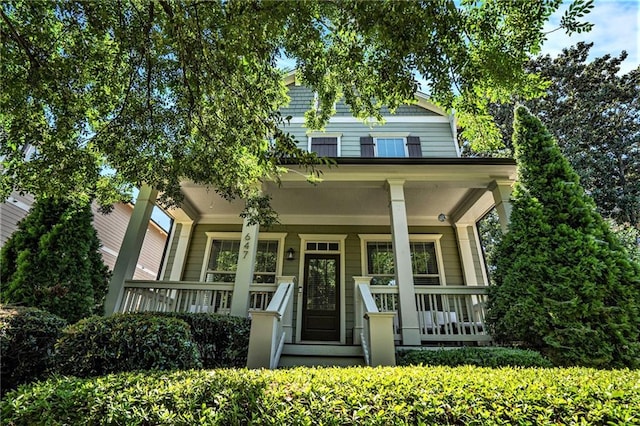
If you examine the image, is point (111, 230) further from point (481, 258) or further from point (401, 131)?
point (481, 258)

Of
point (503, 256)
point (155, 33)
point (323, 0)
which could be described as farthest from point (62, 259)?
point (503, 256)

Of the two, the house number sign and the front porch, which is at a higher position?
the house number sign

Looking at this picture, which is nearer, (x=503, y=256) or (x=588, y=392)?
(x=588, y=392)

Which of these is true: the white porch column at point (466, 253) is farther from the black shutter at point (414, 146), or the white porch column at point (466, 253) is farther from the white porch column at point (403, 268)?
the white porch column at point (403, 268)

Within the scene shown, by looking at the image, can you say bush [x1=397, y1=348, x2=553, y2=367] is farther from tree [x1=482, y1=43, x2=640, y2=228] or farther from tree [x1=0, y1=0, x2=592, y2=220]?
tree [x1=482, y1=43, x2=640, y2=228]

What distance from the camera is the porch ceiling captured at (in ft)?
19.9

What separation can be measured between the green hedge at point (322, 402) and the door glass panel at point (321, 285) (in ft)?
18.2

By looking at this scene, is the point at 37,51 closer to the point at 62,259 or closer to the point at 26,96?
the point at 26,96

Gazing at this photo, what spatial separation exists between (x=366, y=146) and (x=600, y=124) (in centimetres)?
1293

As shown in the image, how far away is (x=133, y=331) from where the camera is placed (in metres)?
2.86

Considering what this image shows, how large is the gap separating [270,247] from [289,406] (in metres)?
6.55

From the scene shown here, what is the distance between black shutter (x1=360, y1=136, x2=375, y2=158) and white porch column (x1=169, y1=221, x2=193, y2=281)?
211 inches

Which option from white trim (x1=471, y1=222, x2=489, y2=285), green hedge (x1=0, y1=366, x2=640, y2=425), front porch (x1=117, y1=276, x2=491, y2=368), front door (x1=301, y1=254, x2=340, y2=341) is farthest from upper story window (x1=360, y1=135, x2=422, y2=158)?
green hedge (x1=0, y1=366, x2=640, y2=425)

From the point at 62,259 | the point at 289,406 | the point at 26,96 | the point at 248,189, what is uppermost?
the point at 26,96
